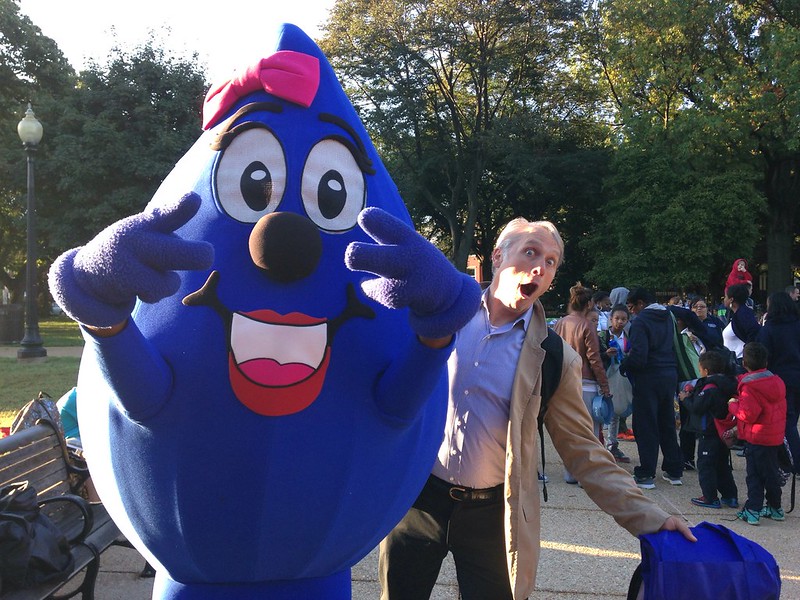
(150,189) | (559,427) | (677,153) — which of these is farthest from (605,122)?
(559,427)

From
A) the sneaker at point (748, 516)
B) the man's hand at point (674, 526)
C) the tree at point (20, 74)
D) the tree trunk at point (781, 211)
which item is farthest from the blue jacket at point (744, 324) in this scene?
the tree at point (20, 74)

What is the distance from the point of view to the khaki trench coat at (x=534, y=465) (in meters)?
2.33

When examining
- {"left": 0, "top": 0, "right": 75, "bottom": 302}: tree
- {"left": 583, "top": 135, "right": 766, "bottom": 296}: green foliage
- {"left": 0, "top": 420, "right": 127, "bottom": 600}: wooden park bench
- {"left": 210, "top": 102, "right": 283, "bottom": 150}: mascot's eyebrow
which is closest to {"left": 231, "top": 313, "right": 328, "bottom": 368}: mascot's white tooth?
{"left": 210, "top": 102, "right": 283, "bottom": 150}: mascot's eyebrow

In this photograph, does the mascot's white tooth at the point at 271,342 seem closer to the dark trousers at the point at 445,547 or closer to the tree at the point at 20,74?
the dark trousers at the point at 445,547

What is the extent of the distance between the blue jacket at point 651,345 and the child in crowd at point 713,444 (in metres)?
0.51

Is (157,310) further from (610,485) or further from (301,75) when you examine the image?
(610,485)

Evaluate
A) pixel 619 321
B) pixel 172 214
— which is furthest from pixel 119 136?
pixel 172 214

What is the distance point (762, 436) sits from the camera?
538cm

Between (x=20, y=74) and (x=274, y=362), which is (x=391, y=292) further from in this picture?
(x=20, y=74)

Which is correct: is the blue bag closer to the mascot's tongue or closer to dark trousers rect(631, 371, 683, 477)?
the mascot's tongue

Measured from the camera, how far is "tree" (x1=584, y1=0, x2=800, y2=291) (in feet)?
63.2

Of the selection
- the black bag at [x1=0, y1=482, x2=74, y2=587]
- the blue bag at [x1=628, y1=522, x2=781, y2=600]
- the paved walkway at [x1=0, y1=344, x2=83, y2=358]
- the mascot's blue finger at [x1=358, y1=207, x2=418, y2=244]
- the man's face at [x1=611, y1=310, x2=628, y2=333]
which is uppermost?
the mascot's blue finger at [x1=358, y1=207, x2=418, y2=244]

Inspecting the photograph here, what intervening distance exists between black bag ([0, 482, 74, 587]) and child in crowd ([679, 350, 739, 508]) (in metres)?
4.62

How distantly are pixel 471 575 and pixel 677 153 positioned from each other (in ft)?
69.4
